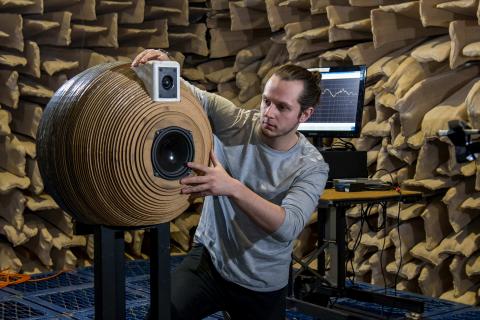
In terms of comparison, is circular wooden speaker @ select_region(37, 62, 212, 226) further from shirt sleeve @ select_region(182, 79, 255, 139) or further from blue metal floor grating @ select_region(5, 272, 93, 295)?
blue metal floor grating @ select_region(5, 272, 93, 295)

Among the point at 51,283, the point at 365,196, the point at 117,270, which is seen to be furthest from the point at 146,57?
the point at 51,283

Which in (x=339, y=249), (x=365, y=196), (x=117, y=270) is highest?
(x=365, y=196)

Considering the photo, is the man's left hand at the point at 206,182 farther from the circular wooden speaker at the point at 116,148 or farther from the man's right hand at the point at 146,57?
the man's right hand at the point at 146,57

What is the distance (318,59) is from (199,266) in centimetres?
272

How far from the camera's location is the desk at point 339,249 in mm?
3762

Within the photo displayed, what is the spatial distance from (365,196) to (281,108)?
1226mm

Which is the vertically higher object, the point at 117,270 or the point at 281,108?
the point at 281,108

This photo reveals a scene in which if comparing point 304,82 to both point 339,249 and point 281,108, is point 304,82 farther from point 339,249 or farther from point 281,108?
point 339,249

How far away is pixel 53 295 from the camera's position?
4.31 m

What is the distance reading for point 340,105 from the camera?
13.9 ft

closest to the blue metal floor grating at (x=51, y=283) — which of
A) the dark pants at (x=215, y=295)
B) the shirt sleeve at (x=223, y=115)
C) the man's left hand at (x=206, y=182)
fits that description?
the dark pants at (x=215, y=295)

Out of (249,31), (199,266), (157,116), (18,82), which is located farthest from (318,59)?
(157,116)

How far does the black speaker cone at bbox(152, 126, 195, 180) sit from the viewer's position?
2000 mm

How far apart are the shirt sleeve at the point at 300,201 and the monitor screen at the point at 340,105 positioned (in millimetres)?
1592
